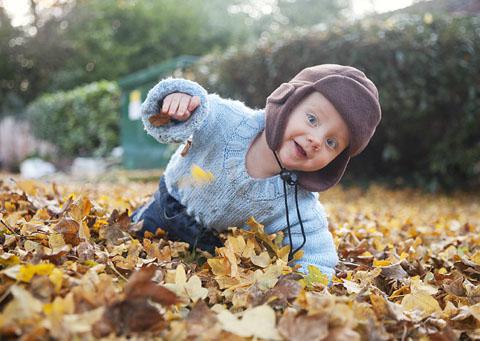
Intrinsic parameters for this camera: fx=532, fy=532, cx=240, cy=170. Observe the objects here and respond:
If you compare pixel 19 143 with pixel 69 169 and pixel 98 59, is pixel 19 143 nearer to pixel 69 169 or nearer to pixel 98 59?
pixel 69 169

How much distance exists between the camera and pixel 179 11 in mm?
21828

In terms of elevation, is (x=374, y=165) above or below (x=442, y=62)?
below

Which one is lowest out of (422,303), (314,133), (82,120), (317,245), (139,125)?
(82,120)

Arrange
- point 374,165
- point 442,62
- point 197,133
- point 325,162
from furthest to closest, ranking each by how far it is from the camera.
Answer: point 374,165 < point 442,62 < point 197,133 < point 325,162

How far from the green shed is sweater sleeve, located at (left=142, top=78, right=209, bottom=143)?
6.70 metres

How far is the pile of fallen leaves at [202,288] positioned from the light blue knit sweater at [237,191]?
8 cm

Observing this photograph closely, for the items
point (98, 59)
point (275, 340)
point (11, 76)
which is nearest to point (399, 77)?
point (275, 340)

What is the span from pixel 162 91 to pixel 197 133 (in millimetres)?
232

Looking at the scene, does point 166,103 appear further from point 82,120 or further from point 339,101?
point 82,120

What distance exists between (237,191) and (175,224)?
12.5 inches

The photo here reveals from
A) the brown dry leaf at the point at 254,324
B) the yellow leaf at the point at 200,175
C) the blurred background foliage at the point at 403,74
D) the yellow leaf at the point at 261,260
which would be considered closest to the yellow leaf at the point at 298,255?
the yellow leaf at the point at 261,260

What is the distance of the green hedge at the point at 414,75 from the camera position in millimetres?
5395

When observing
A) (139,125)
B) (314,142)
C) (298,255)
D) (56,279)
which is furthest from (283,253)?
(139,125)

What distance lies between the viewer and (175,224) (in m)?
2.17
